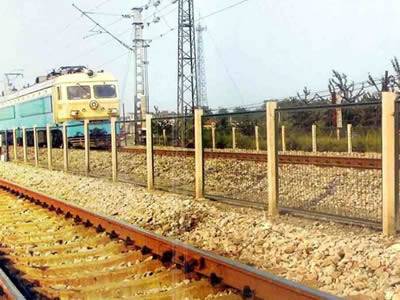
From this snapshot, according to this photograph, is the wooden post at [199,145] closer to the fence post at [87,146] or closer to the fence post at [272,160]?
the fence post at [272,160]

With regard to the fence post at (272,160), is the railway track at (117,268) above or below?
below

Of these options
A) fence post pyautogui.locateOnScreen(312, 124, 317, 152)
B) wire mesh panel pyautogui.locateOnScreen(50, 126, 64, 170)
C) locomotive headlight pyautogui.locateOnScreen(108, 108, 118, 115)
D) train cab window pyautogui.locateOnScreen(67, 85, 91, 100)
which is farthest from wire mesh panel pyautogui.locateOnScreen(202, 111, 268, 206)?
locomotive headlight pyautogui.locateOnScreen(108, 108, 118, 115)

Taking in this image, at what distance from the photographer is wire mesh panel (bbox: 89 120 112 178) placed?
18.6m

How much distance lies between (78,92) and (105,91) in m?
1.40

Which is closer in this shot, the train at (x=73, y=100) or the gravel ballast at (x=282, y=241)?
the gravel ballast at (x=282, y=241)

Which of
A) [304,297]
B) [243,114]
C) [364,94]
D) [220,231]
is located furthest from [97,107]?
[304,297]

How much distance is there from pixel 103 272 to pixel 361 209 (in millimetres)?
4680

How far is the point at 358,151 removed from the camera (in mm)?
17406

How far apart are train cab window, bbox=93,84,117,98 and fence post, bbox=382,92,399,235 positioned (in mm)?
22489

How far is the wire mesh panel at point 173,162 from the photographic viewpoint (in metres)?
14.7

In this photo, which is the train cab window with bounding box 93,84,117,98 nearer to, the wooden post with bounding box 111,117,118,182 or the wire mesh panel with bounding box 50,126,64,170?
the wire mesh panel with bounding box 50,126,64,170

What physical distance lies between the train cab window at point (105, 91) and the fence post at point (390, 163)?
2249 centimetres

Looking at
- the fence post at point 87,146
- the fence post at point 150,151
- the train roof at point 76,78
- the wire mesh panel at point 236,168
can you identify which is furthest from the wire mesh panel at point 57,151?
the fence post at point 150,151

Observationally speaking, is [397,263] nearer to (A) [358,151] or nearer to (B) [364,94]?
(A) [358,151]
